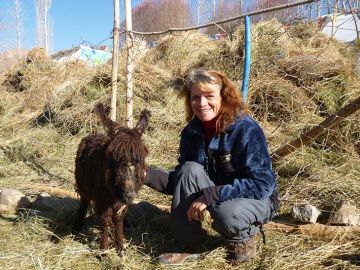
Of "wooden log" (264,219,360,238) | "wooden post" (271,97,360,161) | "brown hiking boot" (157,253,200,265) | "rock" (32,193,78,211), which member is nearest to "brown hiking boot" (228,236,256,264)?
"brown hiking boot" (157,253,200,265)

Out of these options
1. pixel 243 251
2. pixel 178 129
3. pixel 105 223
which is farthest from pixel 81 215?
pixel 178 129

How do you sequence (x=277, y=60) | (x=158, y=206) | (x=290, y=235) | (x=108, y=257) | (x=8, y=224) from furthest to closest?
(x=277, y=60)
(x=158, y=206)
(x=8, y=224)
(x=290, y=235)
(x=108, y=257)

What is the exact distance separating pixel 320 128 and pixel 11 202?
3573 millimetres

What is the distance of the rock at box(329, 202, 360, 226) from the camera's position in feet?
11.8

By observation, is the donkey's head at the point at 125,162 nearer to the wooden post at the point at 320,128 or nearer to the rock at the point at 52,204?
the rock at the point at 52,204

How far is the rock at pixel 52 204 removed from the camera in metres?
4.47

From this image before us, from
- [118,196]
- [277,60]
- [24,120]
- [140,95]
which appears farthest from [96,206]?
[24,120]

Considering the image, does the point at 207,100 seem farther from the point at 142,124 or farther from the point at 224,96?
the point at 142,124

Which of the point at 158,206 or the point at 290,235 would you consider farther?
the point at 158,206

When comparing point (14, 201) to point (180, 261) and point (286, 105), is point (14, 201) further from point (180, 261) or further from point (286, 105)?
point (286, 105)

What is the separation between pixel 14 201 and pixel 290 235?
310cm

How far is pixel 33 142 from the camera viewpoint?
24.3 ft

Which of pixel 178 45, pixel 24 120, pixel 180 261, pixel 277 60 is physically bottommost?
pixel 180 261

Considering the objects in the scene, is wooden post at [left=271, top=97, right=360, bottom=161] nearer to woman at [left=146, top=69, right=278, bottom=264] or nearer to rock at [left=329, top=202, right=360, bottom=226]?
rock at [left=329, top=202, right=360, bottom=226]
